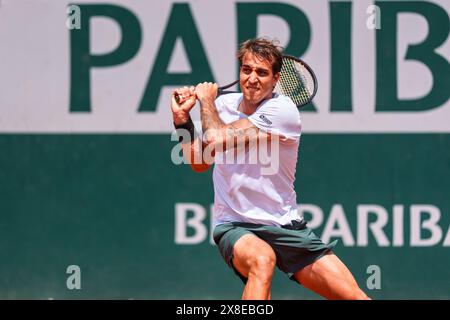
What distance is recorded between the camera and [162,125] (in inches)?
315

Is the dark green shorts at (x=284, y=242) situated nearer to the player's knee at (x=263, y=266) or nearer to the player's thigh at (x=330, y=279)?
the player's thigh at (x=330, y=279)

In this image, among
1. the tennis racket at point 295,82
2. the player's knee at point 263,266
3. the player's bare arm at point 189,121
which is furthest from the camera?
the tennis racket at point 295,82

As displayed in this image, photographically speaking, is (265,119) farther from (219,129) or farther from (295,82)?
(295,82)

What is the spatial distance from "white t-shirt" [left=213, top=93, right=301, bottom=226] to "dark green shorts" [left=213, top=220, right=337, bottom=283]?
0.04 m

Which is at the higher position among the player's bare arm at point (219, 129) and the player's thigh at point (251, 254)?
the player's bare arm at point (219, 129)

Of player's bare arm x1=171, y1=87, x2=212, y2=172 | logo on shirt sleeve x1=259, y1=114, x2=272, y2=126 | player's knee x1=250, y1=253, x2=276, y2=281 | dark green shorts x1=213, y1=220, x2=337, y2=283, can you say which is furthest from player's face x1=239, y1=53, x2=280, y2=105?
player's knee x1=250, y1=253, x2=276, y2=281

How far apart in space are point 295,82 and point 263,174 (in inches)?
24.7

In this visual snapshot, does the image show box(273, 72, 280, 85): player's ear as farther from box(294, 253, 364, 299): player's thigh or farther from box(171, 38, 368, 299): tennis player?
box(294, 253, 364, 299): player's thigh

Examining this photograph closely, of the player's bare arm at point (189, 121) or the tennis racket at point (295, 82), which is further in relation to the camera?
the tennis racket at point (295, 82)

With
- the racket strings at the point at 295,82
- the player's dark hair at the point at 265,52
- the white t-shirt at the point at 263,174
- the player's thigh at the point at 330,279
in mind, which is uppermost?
the player's dark hair at the point at 265,52

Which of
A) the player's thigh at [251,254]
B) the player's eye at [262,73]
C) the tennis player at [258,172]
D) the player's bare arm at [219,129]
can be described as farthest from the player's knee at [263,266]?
the player's eye at [262,73]

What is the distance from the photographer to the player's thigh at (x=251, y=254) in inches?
227

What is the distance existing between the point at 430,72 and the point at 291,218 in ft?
7.31

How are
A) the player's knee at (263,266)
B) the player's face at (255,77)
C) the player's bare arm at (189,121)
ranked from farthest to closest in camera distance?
the player's face at (255,77)
the player's bare arm at (189,121)
the player's knee at (263,266)
